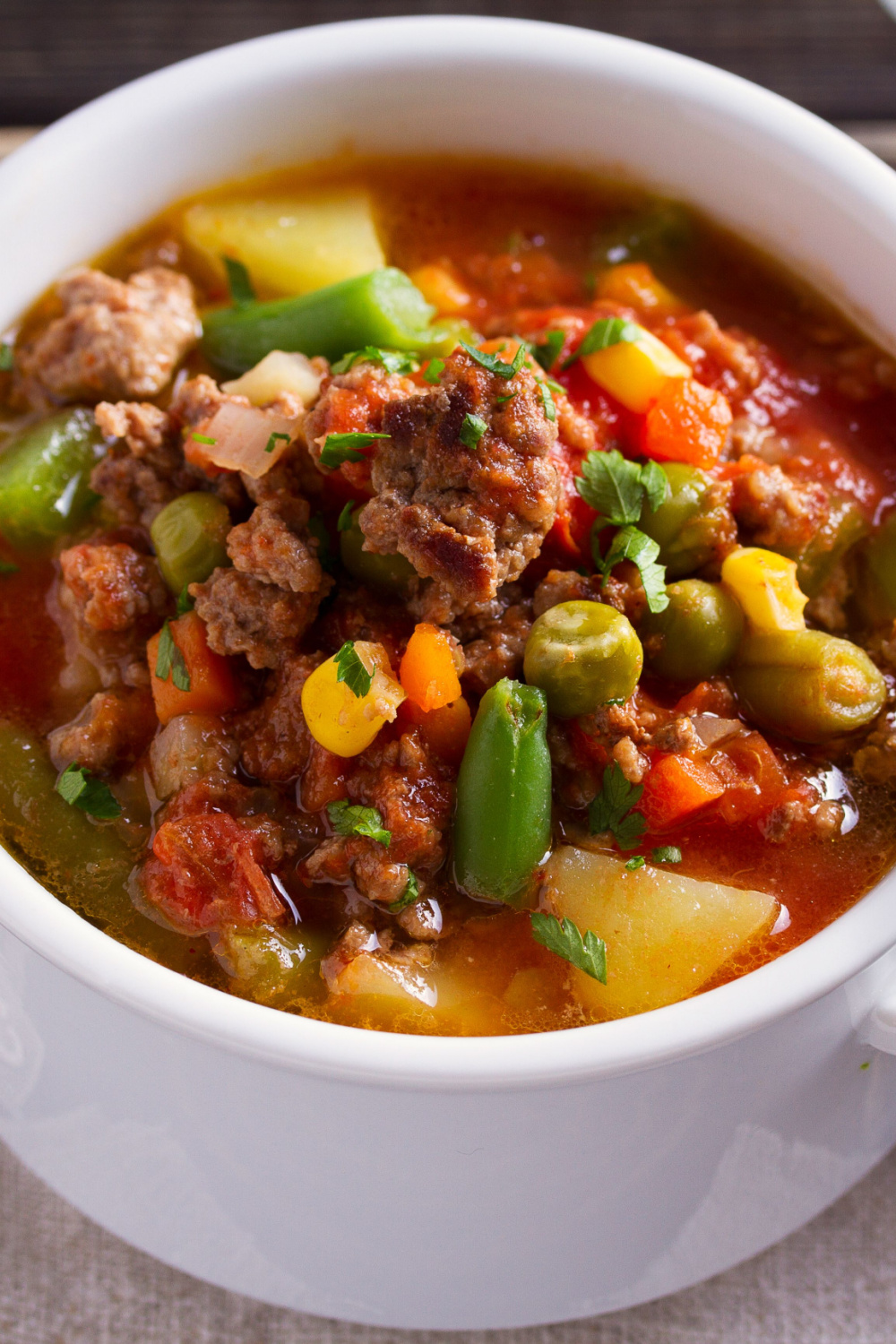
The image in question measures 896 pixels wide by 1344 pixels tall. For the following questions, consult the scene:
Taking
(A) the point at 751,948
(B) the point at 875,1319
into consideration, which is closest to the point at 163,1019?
(A) the point at 751,948

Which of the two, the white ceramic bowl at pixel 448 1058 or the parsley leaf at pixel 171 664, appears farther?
the parsley leaf at pixel 171 664

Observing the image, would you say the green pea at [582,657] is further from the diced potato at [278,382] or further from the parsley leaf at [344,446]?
the diced potato at [278,382]

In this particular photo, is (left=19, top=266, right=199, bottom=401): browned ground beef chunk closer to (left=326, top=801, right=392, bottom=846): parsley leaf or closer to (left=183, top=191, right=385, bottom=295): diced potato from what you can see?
(left=183, top=191, right=385, bottom=295): diced potato

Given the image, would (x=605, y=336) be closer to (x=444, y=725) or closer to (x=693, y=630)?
(x=693, y=630)

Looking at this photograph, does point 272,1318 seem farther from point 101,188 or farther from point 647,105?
point 647,105

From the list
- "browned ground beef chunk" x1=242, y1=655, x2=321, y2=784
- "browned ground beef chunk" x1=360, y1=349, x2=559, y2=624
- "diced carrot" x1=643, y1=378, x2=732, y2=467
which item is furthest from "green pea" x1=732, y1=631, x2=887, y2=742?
"browned ground beef chunk" x1=242, y1=655, x2=321, y2=784

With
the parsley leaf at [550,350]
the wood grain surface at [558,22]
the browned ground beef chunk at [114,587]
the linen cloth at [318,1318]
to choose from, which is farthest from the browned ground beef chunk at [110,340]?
the linen cloth at [318,1318]

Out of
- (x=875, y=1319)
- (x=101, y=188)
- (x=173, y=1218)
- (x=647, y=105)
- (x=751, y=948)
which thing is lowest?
(x=875, y=1319)
